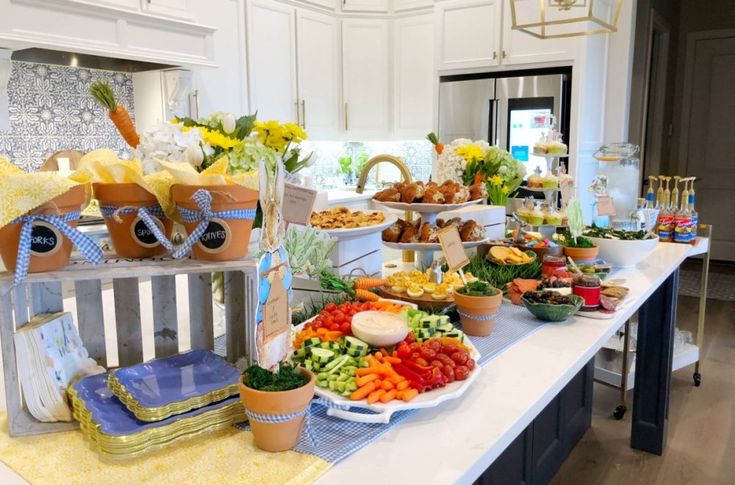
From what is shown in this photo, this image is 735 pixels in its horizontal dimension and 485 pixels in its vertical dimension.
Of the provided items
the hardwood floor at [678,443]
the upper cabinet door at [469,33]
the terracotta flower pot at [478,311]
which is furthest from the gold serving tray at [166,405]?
the upper cabinet door at [469,33]

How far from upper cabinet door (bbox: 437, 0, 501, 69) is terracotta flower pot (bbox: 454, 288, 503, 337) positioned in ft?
11.7

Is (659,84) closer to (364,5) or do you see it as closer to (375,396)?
(364,5)

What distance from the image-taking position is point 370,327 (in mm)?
1152

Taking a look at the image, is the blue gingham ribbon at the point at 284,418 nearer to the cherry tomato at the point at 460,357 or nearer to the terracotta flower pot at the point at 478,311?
the cherry tomato at the point at 460,357

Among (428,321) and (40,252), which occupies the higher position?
(40,252)

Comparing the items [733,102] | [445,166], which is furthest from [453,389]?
[733,102]

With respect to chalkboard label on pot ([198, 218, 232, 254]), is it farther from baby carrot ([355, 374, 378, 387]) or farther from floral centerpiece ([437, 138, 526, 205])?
floral centerpiece ([437, 138, 526, 205])

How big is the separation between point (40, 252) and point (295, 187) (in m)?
0.44

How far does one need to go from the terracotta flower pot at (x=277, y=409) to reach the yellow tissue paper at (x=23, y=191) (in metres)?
0.39

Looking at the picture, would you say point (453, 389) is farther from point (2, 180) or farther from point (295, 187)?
point (2, 180)

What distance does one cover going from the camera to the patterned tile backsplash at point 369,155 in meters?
5.29

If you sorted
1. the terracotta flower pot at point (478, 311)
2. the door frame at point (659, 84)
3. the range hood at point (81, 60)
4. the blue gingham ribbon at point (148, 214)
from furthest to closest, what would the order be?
the door frame at point (659, 84), the range hood at point (81, 60), the terracotta flower pot at point (478, 311), the blue gingham ribbon at point (148, 214)

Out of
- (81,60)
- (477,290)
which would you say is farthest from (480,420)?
(81,60)

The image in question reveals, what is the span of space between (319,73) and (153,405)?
14.2ft
